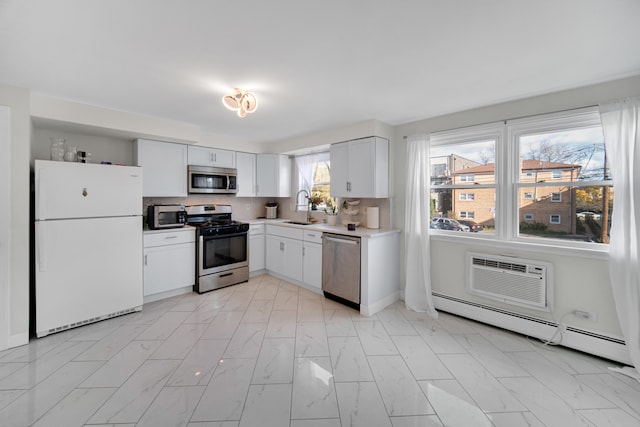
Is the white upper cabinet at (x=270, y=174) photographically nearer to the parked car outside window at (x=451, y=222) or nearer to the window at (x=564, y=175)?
the parked car outside window at (x=451, y=222)

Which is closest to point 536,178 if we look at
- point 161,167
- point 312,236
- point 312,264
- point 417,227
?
point 417,227

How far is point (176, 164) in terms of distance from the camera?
3830mm

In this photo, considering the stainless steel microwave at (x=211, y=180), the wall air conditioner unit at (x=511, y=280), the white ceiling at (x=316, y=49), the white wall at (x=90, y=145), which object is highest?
the white ceiling at (x=316, y=49)

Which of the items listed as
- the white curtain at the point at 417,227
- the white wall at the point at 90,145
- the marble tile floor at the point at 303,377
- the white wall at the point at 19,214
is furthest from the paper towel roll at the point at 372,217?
the white wall at the point at 19,214

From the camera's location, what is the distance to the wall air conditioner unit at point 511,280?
2.50 metres

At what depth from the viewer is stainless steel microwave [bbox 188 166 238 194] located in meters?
4.01

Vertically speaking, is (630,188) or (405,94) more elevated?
(405,94)

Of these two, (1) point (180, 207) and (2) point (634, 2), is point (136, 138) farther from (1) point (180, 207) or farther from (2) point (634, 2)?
(2) point (634, 2)

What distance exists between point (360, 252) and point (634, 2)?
2.63 metres

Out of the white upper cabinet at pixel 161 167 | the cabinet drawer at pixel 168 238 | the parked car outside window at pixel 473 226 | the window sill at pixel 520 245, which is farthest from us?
the white upper cabinet at pixel 161 167

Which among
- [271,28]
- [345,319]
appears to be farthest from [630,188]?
[271,28]

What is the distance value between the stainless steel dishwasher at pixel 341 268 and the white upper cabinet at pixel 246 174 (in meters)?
1.91

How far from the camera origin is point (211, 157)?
4215 millimetres

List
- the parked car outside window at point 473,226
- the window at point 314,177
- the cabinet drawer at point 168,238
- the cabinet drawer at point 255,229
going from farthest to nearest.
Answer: the window at point 314,177 → the cabinet drawer at point 255,229 → the cabinet drawer at point 168,238 → the parked car outside window at point 473,226
